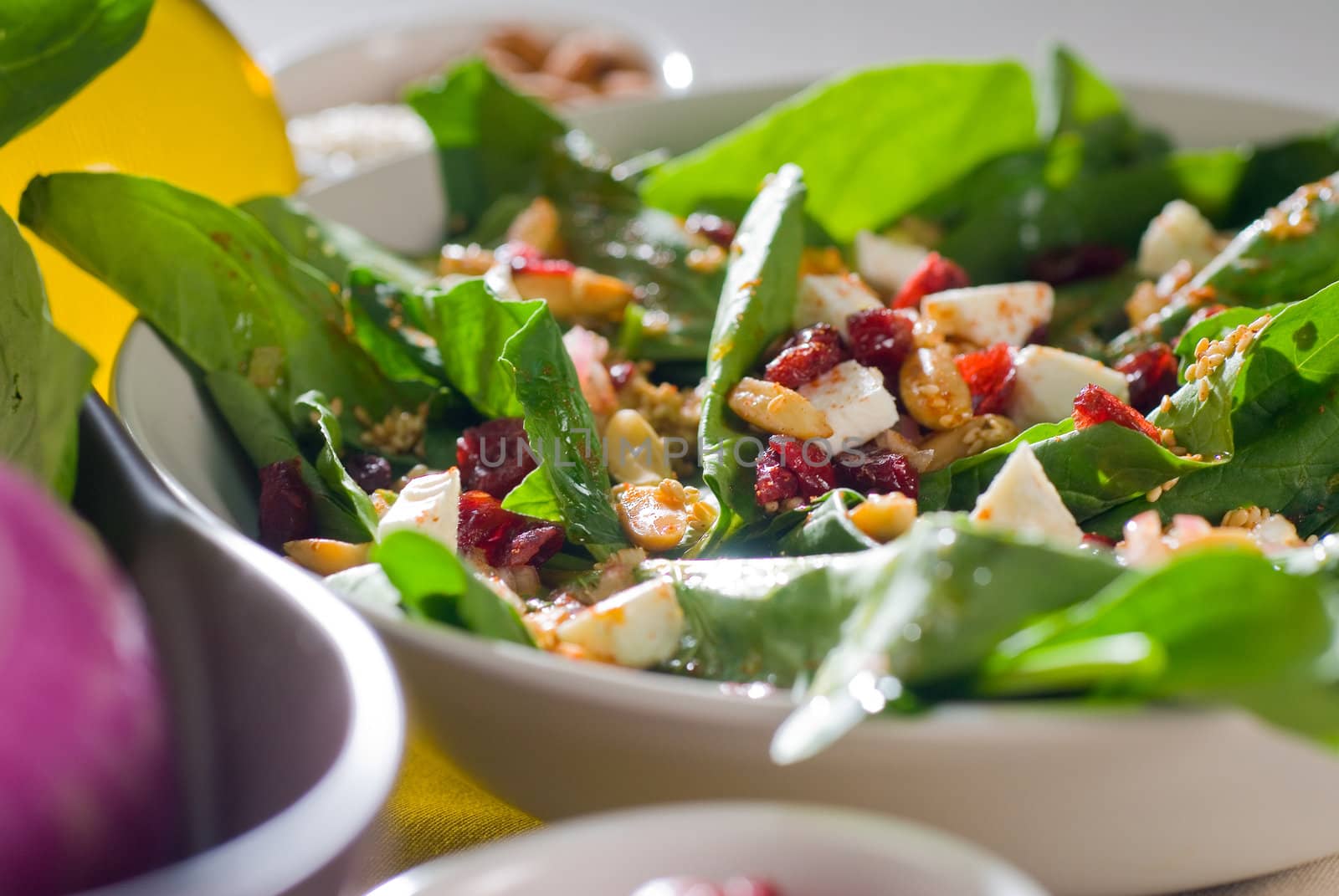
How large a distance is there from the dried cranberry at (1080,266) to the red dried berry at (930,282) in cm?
22

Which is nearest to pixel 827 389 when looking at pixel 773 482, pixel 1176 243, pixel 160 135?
pixel 773 482

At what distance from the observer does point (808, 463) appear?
109 cm

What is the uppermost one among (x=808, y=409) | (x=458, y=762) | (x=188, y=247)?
(x=188, y=247)

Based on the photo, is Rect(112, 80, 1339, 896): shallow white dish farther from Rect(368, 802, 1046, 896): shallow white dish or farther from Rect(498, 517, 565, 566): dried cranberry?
Rect(498, 517, 565, 566): dried cranberry

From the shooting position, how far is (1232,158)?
1.70 metres

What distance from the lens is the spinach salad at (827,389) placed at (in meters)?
0.73

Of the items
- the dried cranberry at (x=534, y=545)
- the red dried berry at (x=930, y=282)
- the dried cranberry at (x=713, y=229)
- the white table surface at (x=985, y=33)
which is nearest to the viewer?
the dried cranberry at (x=534, y=545)

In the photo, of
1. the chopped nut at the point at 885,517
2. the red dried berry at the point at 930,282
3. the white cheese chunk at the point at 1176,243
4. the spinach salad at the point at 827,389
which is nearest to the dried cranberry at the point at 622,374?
the spinach salad at the point at 827,389

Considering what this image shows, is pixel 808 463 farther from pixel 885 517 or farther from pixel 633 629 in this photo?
pixel 633 629

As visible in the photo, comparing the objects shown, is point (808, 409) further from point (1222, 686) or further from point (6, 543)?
point (6, 543)

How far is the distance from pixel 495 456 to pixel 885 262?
0.57 meters

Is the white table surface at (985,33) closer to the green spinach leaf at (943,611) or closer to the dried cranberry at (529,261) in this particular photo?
the dried cranberry at (529,261)

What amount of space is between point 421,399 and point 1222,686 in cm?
87

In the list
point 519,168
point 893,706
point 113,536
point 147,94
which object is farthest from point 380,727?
point 519,168
